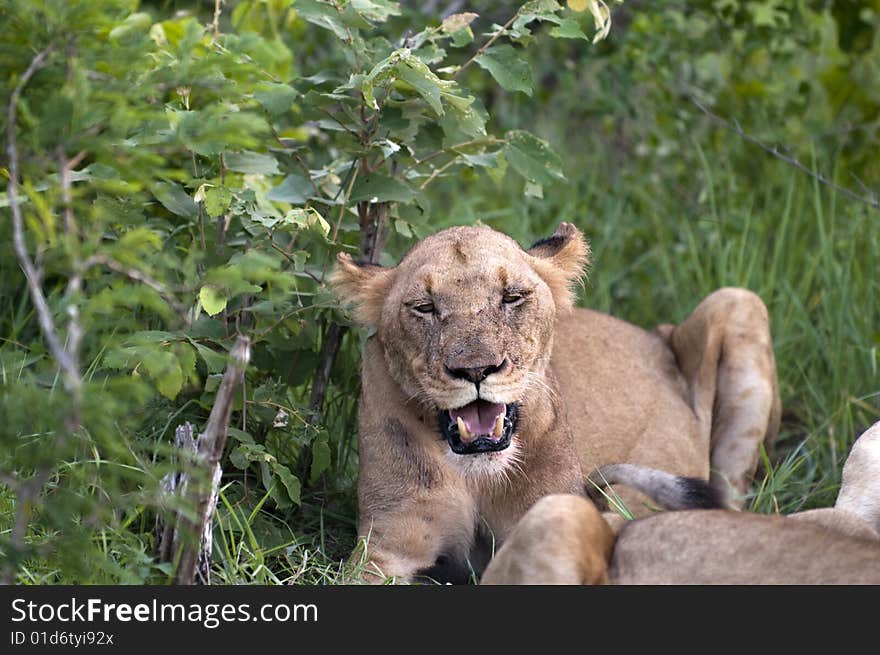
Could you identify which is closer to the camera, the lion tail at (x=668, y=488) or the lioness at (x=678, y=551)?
the lioness at (x=678, y=551)

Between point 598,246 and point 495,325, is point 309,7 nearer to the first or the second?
point 495,325

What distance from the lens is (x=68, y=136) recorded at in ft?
9.80

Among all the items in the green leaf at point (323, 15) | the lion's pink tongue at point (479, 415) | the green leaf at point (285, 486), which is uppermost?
the green leaf at point (323, 15)

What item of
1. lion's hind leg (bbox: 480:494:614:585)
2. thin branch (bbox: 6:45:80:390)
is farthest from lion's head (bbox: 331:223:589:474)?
thin branch (bbox: 6:45:80:390)

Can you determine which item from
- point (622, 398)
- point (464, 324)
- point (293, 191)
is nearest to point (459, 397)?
point (464, 324)

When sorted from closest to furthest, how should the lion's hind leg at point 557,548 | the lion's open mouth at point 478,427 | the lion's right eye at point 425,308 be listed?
the lion's hind leg at point 557,548 < the lion's open mouth at point 478,427 < the lion's right eye at point 425,308

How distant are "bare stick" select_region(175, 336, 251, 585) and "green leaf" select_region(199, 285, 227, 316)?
72cm

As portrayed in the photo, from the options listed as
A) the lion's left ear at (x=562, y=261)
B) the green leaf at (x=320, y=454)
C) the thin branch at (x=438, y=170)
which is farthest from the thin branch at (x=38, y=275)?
the thin branch at (x=438, y=170)

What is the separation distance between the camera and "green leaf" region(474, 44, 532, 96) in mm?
4707

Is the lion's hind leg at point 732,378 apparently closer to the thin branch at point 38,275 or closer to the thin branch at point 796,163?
the thin branch at point 796,163

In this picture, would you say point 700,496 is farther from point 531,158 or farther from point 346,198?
point 346,198

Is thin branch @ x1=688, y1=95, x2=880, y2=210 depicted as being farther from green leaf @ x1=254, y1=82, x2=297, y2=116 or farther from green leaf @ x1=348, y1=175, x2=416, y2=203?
green leaf @ x1=254, y1=82, x2=297, y2=116

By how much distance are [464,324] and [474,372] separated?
0.19m

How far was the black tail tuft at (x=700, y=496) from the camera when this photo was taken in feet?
13.5
